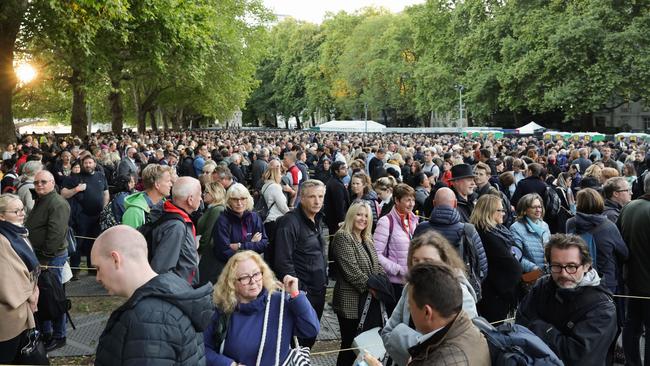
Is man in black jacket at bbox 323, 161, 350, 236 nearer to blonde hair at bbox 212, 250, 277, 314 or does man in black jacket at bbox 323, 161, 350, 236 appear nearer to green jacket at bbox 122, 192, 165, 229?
green jacket at bbox 122, 192, 165, 229

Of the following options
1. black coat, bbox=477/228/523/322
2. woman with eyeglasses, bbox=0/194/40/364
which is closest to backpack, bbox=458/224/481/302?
black coat, bbox=477/228/523/322

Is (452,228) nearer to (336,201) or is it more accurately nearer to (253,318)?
(253,318)

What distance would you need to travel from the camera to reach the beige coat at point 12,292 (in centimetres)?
438

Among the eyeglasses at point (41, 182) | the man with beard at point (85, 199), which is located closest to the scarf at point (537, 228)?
the eyeglasses at point (41, 182)

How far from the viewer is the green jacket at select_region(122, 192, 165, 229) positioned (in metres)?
5.82

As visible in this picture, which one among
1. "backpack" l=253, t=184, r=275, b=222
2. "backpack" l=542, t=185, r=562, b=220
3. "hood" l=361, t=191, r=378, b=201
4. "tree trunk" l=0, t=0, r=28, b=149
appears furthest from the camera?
"tree trunk" l=0, t=0, r=28, b=149

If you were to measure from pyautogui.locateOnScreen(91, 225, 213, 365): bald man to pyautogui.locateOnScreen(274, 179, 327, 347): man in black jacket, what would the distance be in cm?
242

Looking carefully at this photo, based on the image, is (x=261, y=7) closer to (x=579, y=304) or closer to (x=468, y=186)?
(x=468, y=186)

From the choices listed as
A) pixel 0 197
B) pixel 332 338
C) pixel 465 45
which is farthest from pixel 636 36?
pixel 0 197

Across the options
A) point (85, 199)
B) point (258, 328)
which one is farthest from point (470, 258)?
point (85, 199)

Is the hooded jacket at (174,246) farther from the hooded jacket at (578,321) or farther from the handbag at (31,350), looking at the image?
the hooded jacket at (578,321)

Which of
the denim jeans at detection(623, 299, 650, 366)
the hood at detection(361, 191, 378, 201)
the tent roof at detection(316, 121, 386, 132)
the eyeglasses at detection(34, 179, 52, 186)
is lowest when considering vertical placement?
the denim jeans at detection(623, 299, 650, 366)

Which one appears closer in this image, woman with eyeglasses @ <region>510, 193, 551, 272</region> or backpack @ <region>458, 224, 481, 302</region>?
backpack @ <region>458, 224, 481, 302</region>

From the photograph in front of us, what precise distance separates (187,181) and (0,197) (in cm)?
167
